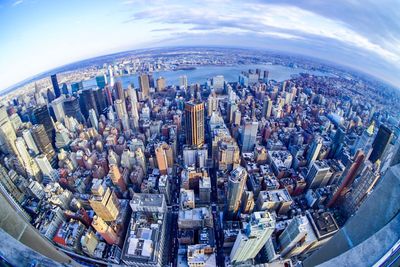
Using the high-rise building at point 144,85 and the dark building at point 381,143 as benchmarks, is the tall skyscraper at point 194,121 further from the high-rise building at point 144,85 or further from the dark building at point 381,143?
the high-rise building at point 144,85

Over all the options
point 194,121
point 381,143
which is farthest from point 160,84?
point 381,143

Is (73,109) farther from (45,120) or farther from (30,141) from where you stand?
(30,141)

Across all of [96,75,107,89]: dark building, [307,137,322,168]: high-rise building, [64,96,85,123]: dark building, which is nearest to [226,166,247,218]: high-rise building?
[307,137,322,168]: high-rise building

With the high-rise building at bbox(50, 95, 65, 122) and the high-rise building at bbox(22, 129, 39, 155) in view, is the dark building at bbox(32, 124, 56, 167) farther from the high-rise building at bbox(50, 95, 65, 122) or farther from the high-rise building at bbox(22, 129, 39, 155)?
the high-rise building at bbox(50, 95, 65, 122)

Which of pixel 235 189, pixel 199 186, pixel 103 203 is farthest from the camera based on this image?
pixel 199 186

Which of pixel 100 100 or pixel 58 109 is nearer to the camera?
pixel 58 109

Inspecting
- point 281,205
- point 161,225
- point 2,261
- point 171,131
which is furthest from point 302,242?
point 171,131

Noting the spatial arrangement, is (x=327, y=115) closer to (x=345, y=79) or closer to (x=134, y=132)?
(x=345, y=79)
